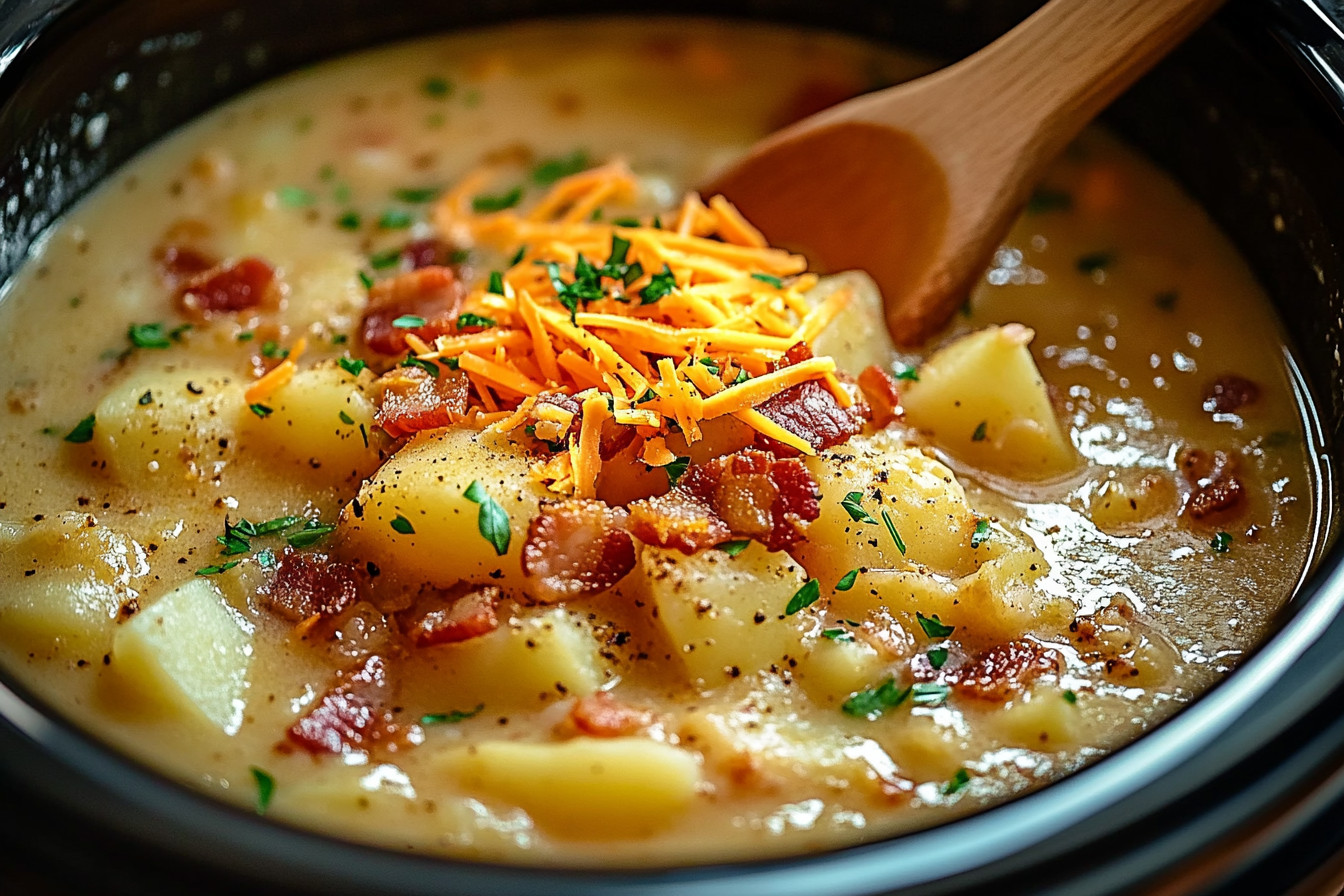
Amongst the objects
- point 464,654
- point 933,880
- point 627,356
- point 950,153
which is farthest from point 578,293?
point 933,880

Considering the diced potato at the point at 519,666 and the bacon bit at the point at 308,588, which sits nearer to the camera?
the diced potato at the point at 519,666

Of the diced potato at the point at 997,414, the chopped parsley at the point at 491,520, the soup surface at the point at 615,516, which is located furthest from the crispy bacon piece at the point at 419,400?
the diced potato at the point at 997,414

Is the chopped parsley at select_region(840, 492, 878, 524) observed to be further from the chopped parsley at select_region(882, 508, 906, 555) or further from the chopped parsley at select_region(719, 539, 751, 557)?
the chopped parsley at select_region(719, 539, 751, 557)

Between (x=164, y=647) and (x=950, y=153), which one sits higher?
(x=950, y=153)

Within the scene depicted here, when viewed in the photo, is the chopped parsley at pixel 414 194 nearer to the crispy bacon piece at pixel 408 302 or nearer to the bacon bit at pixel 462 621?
the crispy bacon piece at pixel 408 302

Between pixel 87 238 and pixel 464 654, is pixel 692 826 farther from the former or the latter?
pixel 87 238

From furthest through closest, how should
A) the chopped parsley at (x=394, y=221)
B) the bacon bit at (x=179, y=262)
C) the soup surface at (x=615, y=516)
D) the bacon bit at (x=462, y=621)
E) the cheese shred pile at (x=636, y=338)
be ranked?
1. the chopped parsley at (x=394, y=221)
2. the bacon bit at (x=179, y=262)
3. the cheese shred pile at (x=636, y=338)
4. the bacon bit at (x=462, y=621)
5. the soup surface at (x=615, y=516)
